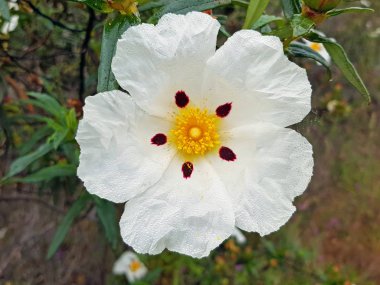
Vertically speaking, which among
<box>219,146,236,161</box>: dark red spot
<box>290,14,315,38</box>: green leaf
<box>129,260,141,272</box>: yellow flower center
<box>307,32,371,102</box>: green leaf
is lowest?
<box>129,260,141,272</box>: yellow flower center

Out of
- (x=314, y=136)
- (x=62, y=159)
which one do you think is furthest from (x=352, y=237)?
(x=62, y=159)

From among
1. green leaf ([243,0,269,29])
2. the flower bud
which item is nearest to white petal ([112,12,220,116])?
green leaf ([243,0,269,29])

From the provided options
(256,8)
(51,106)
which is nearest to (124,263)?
(51,106)

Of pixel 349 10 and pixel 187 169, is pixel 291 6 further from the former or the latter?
pixel 187 169

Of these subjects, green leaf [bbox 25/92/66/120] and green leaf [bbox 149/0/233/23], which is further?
green leaf [bbox 25/92/66/120]

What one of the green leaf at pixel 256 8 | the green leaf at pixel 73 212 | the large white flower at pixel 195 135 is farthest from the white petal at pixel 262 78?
the green leaf at pixel 73 212

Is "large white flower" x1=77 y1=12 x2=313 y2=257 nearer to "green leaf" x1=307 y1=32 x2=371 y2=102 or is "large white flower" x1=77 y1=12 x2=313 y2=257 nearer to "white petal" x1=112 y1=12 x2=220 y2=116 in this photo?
"white petal" x1=112 y1=12 x2=220 y2=116
